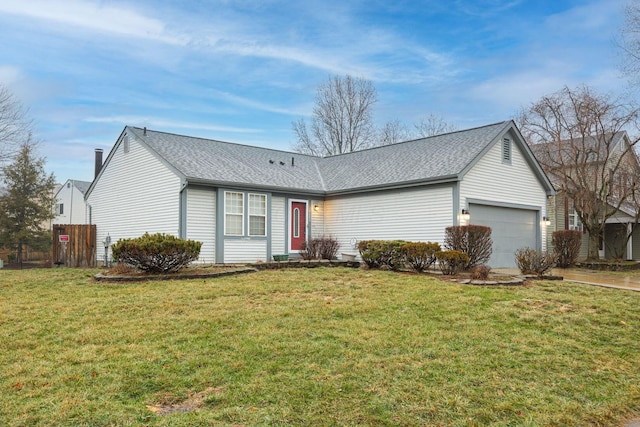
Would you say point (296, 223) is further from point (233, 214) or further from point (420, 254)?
point (420, 254)

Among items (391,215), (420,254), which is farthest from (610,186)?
(420,254)

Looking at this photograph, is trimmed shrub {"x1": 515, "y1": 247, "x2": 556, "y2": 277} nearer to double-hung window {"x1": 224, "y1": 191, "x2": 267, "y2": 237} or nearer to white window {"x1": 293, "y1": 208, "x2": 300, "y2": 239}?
white window {"x1": 293, "y1": 208, "x2": 300, "y2": 239}

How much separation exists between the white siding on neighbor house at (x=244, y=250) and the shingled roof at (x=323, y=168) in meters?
1.90

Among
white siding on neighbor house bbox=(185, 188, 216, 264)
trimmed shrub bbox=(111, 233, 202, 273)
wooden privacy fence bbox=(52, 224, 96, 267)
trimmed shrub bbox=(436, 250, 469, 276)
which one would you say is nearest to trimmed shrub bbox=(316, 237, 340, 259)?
white siding on neighbor house bbox=(185, 188, 216, 264)

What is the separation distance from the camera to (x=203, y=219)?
49.6 feet

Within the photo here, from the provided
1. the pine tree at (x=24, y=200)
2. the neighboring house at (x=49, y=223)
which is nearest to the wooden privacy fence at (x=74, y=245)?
the pine tree at (x=24, y=200)

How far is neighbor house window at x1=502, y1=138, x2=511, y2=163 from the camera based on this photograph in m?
16.7

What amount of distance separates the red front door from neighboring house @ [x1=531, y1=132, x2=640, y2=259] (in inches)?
456

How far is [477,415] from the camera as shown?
386cm

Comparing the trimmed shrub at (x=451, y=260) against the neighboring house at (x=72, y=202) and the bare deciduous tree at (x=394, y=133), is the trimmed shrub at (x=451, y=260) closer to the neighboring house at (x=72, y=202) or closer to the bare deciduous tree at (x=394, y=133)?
the bare deciduous tree at (x=394, y=133)

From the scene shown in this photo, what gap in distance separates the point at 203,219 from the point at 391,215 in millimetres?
6289

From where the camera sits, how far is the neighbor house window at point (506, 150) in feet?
54.7

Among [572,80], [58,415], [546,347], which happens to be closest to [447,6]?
[572,80]

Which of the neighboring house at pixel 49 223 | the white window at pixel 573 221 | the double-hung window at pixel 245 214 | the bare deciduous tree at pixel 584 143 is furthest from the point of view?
the neighboring house at pixel 49 223
